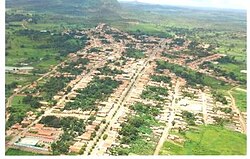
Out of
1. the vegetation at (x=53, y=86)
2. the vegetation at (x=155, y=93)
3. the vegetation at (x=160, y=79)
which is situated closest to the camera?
the vegetation at (x=53, y=86)

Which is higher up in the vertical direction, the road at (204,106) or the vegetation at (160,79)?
the vegetation at (160,79)

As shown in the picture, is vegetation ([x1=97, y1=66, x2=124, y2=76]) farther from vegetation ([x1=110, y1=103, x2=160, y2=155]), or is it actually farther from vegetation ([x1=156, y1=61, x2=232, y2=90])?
vegetation ([x1=110, y1=103, x2=160, y2=155])

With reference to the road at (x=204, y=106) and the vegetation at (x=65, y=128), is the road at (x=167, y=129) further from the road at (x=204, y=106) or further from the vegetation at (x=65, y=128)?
the vegetation at (x=65, y=128)

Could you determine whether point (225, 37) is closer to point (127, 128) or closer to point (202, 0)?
point (202, 0)

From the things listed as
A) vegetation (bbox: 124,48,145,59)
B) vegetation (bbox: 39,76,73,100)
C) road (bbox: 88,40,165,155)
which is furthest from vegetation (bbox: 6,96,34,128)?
vegetation (bbox: 124,48,145,59)

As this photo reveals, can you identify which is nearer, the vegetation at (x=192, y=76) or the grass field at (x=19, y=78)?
the grass field at (x=19, y=78)

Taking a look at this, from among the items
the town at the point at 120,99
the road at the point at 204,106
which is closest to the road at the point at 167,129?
the town at the point at 120,99

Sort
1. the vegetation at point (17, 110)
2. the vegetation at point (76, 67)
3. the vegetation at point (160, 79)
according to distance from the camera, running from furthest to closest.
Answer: the vegetation at point (160, 79) < the vegetation at point (76, 67) < the vegetation at point (17, 110)
